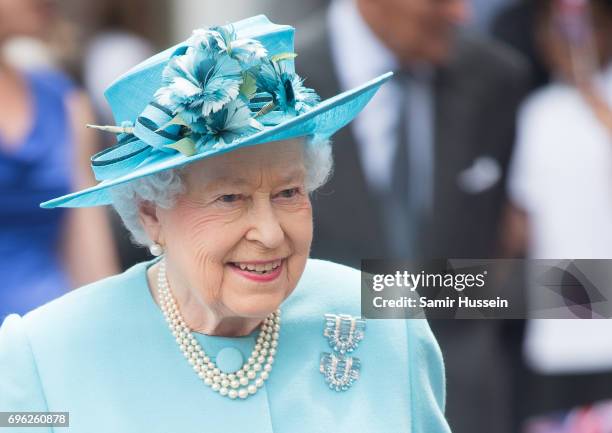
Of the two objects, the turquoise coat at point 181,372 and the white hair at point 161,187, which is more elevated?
the white hair at point 161,187

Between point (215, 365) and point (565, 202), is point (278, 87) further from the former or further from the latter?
point (565, 202)

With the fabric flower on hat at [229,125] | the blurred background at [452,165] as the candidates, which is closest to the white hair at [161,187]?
the fabric flower on hat at [229,125]

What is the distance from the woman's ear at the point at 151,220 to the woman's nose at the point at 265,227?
264 millimetres

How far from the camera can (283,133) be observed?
267 centimetres

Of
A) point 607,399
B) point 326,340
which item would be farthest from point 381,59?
point 326,340

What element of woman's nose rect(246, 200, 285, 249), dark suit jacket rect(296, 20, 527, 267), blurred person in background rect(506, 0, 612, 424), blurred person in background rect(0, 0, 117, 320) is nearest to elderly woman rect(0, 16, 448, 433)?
woman's nose rect(246, 200, 285, 249)

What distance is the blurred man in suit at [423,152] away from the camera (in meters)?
5.01

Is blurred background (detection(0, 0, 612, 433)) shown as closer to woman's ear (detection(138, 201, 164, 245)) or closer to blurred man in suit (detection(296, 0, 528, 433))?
blurred man in suit (detection(296, 0, 528, 433))

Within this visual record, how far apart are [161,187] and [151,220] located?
0.48 feet

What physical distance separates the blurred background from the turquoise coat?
1.56m

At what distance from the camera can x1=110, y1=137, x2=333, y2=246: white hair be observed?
2.77 m

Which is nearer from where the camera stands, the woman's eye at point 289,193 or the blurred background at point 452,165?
the woman's eye at point 289,193

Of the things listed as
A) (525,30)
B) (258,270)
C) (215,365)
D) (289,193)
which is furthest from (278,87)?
(525,30)

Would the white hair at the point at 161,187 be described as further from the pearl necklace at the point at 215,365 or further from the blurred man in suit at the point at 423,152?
the blurred man in suit at the point at 423,152
